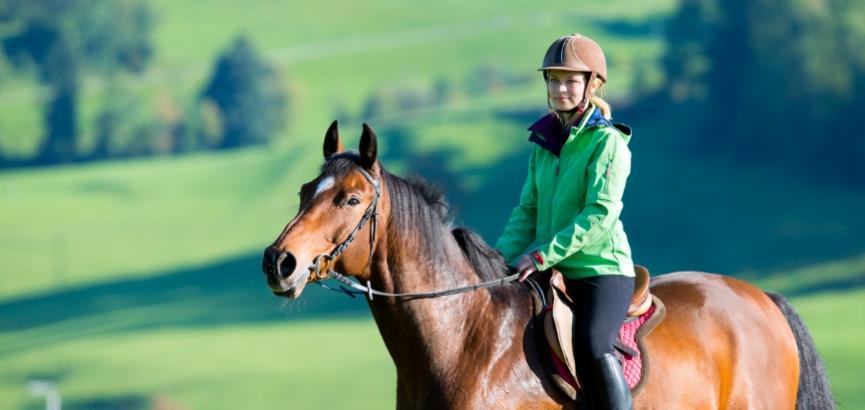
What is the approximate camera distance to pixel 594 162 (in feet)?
21.6

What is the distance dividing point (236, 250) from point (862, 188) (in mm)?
26566

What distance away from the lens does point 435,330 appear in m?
6.49

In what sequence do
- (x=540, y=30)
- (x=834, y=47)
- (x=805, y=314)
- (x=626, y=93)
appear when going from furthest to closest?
(x=540, y=30) < (x=626, y=93) < (x=834, y=47) < (x=805, y=314)

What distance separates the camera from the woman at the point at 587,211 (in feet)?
21.4

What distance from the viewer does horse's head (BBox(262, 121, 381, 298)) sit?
19.2 feet

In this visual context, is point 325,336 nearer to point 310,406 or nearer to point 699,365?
point 310,406

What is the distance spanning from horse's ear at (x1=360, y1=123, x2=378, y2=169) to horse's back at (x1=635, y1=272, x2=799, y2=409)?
1899 millimetres

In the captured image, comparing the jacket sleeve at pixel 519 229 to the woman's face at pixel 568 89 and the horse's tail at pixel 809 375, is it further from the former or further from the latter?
the horse's tail at pixel 809 375

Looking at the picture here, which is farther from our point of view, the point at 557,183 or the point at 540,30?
the point at 540,30

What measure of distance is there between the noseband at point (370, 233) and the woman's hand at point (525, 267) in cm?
75

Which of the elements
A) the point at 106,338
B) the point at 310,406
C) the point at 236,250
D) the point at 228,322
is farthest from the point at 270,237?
the point at 310,406

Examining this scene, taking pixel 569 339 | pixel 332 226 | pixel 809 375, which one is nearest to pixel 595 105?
pixel 569 339

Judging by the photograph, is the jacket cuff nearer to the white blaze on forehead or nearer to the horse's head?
the horse's head

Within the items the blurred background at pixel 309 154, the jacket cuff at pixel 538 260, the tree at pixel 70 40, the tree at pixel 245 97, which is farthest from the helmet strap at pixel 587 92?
the tree at pixel 245 97
